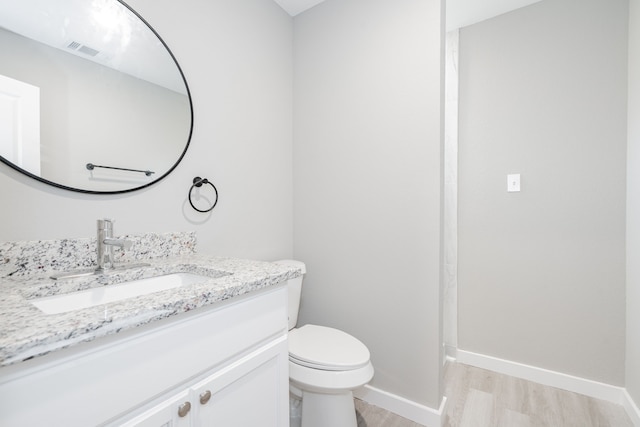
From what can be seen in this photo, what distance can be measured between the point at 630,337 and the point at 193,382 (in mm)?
2185

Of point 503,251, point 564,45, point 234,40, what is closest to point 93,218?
point 234,40

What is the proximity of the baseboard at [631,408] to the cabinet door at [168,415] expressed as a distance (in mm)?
2102

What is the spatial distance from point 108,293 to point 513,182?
226cm

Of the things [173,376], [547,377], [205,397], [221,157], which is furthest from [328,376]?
[547,377]

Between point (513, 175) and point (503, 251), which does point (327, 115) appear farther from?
point (503, 251)

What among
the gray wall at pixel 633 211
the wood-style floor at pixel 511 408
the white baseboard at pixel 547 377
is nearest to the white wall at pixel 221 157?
the wood-style floor at pixel 511 408

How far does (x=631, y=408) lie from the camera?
1.49 m

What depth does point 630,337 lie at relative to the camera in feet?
5.07

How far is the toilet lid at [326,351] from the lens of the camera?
1.22m

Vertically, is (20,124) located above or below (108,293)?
above

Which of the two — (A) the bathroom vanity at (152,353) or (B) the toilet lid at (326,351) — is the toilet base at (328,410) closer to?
(B) the toilet lid at (326,351)

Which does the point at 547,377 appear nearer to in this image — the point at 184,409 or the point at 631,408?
the point at 631,408

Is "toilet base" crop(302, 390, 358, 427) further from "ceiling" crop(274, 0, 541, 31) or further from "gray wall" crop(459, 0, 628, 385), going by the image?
"ceiling" crop(274, 0, 541, 31)

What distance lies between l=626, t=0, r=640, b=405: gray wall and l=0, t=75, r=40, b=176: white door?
261 cm
